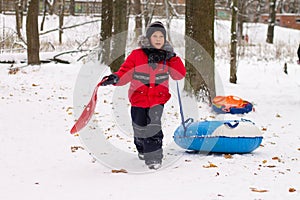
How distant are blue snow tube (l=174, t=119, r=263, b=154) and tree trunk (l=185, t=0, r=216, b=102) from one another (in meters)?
4.04

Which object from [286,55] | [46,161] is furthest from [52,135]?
[286,55]

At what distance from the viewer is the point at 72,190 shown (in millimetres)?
4492

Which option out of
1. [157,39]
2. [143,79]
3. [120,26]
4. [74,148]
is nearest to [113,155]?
[74,148]

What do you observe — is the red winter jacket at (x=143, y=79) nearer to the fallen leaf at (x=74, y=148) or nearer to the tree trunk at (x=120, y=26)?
the fallen leaf at (x=74, y=148)

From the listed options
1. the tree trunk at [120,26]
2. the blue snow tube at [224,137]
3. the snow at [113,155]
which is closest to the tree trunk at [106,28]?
the tree trunk at [120,26]

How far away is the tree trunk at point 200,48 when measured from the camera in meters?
9.97

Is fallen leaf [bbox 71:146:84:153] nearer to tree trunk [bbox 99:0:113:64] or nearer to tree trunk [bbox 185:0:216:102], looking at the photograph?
tree trunk [bbox 185:0:216:102]

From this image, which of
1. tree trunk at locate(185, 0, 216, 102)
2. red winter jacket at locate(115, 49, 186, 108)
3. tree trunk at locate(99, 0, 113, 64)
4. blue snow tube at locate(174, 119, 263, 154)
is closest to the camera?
red winter jacket at locate(115, 49, 186, 108)

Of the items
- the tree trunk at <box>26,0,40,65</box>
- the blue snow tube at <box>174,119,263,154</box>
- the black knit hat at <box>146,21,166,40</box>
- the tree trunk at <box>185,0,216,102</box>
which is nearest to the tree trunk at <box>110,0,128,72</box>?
the tree trunk at <box>26,0,40,65</box>

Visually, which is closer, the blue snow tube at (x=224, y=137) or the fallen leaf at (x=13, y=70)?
the blue snow tube at (x=224, y=137)

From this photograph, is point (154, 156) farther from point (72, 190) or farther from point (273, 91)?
point (273, 91)

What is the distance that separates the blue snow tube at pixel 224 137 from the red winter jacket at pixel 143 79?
838 millimetres

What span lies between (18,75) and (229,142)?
899 cm

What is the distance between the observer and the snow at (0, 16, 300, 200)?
4512 millimetres
